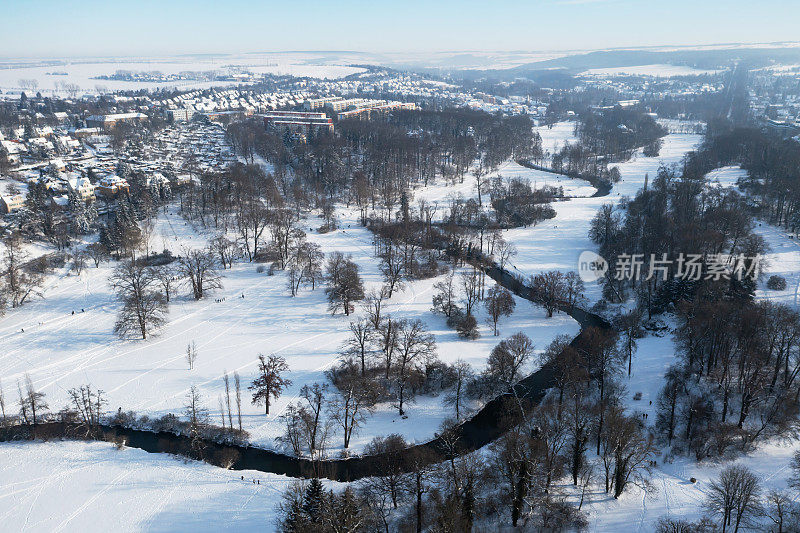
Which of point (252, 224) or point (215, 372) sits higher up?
point (252, 224)

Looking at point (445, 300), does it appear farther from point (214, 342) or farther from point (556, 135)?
point (556, 135)

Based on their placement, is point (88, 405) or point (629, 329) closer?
point (88, 405)

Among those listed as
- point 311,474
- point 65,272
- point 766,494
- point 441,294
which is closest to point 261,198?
point 65,272

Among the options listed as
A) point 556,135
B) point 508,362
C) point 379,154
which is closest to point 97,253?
point 508,362

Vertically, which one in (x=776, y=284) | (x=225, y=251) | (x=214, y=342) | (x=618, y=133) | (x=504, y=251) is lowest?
(x=214, y=342)

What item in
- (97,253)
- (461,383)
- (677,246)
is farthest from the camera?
(97,253)

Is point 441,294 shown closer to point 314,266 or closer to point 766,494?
point 314,266
